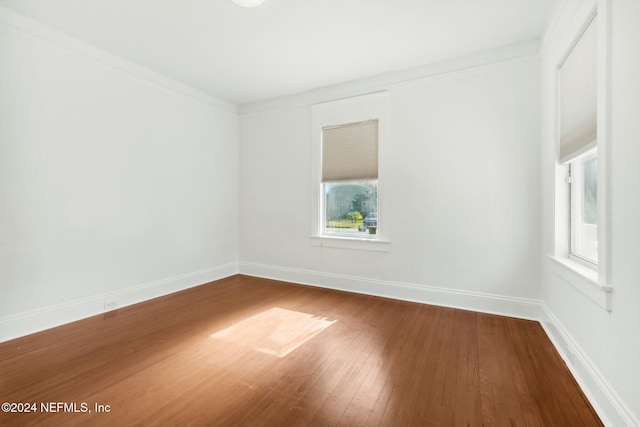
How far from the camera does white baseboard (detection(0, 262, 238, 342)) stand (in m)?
2.69

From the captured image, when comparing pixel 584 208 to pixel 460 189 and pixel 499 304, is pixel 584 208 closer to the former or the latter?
pixel 460 189

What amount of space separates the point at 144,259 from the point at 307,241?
7.40 ft

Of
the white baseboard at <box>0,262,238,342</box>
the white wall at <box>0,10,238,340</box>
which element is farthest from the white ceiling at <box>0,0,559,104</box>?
the white baseboard at <box>0,262,238,342</box>

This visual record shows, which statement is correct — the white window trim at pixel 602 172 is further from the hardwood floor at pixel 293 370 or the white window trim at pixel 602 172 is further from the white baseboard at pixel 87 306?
the white baseboard at pixel 87 306

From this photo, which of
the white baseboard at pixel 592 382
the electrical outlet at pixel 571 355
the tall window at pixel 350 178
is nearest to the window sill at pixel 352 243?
the tall window at pixel 350 178

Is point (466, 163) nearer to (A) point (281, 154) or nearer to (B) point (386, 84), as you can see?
(B) point (386, 84)

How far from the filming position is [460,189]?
3.51m

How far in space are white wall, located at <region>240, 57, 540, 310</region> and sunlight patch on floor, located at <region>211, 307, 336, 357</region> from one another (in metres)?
1.21

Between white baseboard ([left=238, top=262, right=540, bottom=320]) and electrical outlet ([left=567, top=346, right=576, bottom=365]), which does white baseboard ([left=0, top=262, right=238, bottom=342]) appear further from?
electrical outlet ([left=567, top=346, right=576, bottom=365])

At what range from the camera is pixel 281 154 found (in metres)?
4.84

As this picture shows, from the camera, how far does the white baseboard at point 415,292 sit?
3.21m

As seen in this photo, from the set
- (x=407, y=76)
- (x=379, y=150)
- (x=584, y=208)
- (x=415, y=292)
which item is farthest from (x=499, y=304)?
(x=407, y=76)

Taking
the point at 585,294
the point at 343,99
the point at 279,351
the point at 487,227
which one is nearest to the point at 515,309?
the point at 487,227

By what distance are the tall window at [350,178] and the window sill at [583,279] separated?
207 cm
